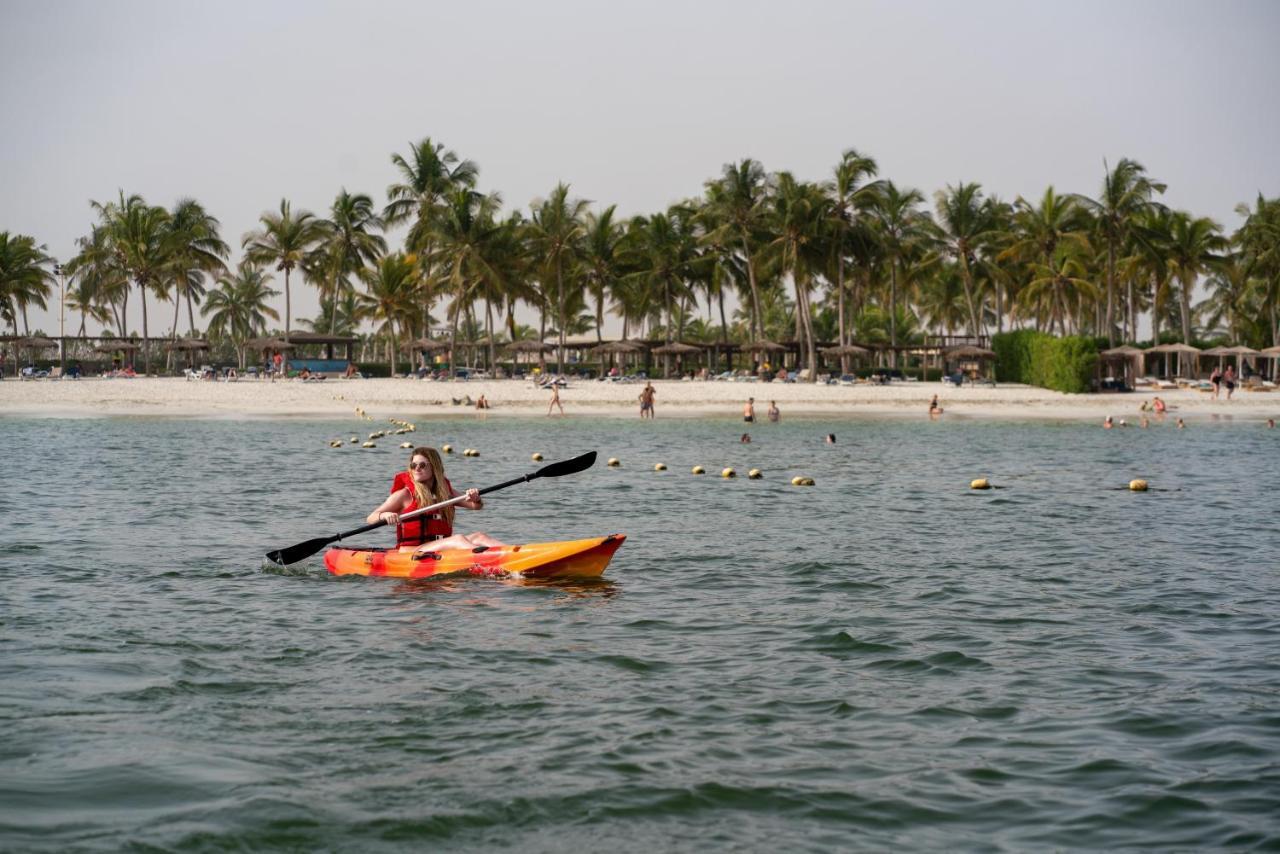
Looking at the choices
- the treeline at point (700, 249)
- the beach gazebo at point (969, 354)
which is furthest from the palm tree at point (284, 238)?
the beach gazebo at point (969, 354)

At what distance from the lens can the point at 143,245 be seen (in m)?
74.6

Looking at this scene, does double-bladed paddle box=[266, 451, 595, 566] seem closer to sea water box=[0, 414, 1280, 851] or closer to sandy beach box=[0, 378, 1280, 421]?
sea water box=[0, 414, 1280, 851]

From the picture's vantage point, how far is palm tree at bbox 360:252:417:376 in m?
80.1

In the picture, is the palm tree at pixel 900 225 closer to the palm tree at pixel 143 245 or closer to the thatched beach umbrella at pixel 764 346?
the thatched beach umbrella at pixel 764 346

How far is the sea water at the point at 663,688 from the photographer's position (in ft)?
22.0

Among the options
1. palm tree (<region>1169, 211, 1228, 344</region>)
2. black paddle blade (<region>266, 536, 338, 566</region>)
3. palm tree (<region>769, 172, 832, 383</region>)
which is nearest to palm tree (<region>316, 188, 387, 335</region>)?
palm tree (<region>769, 172, 832, 383</region>)

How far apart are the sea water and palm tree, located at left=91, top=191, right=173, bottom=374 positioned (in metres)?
58.9

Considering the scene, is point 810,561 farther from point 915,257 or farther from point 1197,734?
point 915,257

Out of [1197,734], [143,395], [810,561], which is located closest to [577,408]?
[143,395]

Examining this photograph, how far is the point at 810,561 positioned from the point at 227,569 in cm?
699

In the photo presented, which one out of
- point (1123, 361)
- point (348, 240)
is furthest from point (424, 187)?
point (1123, 361)

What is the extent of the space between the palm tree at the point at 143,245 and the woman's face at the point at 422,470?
2621 inches

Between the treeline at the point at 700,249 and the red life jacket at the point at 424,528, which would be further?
the treeline at the point at 700,249

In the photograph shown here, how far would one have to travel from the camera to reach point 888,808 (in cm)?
680
